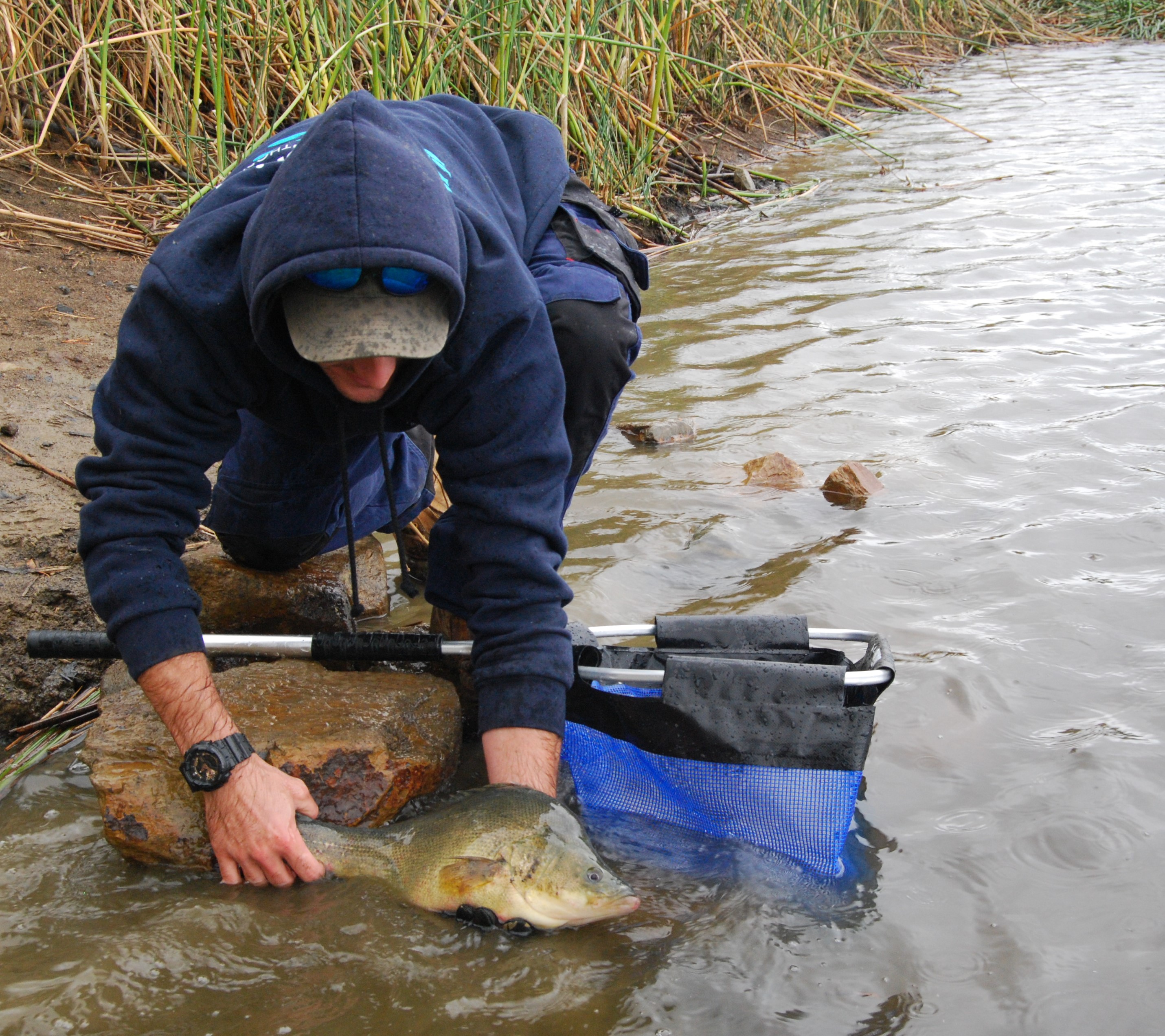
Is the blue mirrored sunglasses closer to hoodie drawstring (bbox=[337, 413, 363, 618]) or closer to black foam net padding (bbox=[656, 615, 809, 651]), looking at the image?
hoodie drawstring (bbox=[337, 413, 363, 618])

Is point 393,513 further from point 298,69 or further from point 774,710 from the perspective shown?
point 298,69

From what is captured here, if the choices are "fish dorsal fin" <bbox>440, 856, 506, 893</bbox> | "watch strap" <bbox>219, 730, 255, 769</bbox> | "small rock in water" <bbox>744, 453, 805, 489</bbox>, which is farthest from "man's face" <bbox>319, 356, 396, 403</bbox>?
"small rock in water" <bbox>744, 453, 805, 489</bbox>

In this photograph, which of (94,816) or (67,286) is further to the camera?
(67,286)

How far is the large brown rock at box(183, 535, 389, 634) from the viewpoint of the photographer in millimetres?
3143

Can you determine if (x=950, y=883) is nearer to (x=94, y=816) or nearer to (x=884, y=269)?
(x=94, y=816)

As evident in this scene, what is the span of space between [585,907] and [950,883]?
2.66 ft

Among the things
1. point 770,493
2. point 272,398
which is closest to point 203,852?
point 272,398

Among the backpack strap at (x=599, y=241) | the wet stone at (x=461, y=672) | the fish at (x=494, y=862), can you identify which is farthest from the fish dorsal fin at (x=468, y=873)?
the backpack strap at (x=599, y=241)

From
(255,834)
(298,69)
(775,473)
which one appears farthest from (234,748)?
(298,69)

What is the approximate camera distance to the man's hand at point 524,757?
7.79 ft

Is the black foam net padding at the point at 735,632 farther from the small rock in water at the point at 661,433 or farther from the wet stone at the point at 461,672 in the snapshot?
the small rock in water at the point at 661,433

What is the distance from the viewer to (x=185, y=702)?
2.29 m

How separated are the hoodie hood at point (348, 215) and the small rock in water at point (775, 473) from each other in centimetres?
228

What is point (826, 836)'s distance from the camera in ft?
7.66
